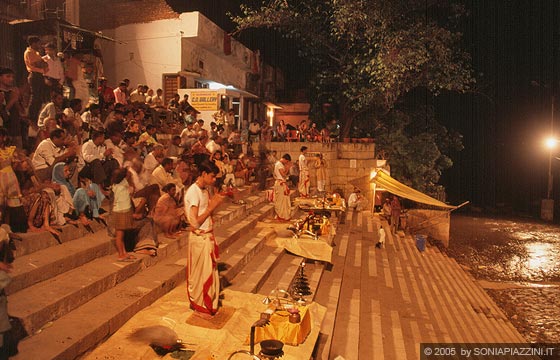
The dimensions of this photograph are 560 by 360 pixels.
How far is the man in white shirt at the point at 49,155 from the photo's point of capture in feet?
25.3

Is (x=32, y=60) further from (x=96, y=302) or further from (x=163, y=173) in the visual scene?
(x=96, y=302)

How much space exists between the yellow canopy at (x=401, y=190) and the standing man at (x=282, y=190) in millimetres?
6952

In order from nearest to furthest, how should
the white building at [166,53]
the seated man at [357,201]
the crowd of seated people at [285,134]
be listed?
the white building at [166,53] < the seated man at [357,201] < the crowd of seated people at [285,134]

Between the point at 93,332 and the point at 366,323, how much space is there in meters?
5.42

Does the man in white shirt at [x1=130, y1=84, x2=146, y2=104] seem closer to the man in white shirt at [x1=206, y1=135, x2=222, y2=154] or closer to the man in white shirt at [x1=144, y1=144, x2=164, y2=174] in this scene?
the man in white shirt at [x1=206, y1=135, x2=222, y2=154]

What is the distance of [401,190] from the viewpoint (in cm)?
1872

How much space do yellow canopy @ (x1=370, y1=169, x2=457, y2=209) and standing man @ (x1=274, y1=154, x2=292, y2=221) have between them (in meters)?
6.95

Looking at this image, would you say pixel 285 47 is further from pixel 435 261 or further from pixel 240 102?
pixel 435 261

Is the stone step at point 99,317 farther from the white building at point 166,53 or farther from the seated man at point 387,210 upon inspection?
the seated man at point 387,210

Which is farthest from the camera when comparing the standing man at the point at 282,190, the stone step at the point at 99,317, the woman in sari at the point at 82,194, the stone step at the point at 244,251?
the standing man at the point at 282,190

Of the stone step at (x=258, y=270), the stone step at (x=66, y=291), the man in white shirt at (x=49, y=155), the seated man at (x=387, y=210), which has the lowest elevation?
the seated man at (x=387, y=210)

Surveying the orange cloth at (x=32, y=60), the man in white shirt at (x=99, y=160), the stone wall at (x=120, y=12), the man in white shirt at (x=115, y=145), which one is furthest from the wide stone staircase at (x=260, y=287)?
the stone wall at (x=120, y=12)

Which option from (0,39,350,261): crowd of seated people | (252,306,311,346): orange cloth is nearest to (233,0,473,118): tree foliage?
(0,39,350,261): crowd of seated people

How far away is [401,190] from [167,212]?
1256 centimetres
